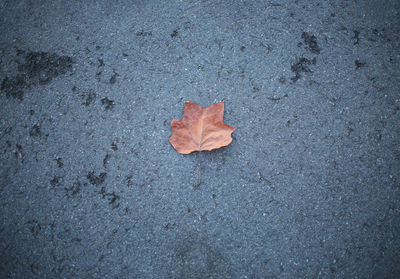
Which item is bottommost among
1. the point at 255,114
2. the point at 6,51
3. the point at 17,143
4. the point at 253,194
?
the point at 253,194

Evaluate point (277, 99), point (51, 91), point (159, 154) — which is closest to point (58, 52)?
point (51, 91)

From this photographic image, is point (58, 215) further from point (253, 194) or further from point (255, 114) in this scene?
point (255, 114)

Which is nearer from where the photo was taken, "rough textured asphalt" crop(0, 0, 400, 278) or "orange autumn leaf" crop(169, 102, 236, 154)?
"rough textured asphalt" crop(0, 0, 400, 278)

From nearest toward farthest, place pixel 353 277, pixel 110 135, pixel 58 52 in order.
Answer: pixel 353 277 < pixel 110 135 < pixel 58 52

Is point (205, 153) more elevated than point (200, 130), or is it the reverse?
point (200, 130)
